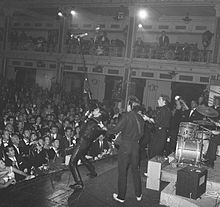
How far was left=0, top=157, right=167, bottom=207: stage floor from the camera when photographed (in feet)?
16.3

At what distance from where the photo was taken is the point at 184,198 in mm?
5129

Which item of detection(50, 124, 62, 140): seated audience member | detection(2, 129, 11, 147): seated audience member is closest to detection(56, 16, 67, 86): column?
detection(50, 124, 62, 140): seated audience member

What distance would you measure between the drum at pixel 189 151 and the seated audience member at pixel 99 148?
262 cm

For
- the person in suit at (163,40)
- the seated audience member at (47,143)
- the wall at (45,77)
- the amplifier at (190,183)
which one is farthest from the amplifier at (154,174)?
the wall at (45,77)

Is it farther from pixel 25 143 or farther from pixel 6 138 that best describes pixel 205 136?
pixel 6 138

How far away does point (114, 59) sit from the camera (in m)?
17.9

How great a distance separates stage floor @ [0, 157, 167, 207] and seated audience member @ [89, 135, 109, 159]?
1.95m

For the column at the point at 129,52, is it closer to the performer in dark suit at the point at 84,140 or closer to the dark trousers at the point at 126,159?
the performer in dark suit at the point at 84,140

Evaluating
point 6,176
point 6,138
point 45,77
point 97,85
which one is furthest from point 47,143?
point 45,77

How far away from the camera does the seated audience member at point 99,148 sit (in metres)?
8.34

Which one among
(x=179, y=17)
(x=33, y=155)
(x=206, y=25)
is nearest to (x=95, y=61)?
(x=179, y=17)

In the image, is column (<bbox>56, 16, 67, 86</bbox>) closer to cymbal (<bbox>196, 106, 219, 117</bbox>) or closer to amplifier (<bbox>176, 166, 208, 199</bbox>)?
cymbal (<bbox>196, 106, 219, 117</bbox>)

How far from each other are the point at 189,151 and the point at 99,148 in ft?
9.88

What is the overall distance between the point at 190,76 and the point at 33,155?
11784 mm
